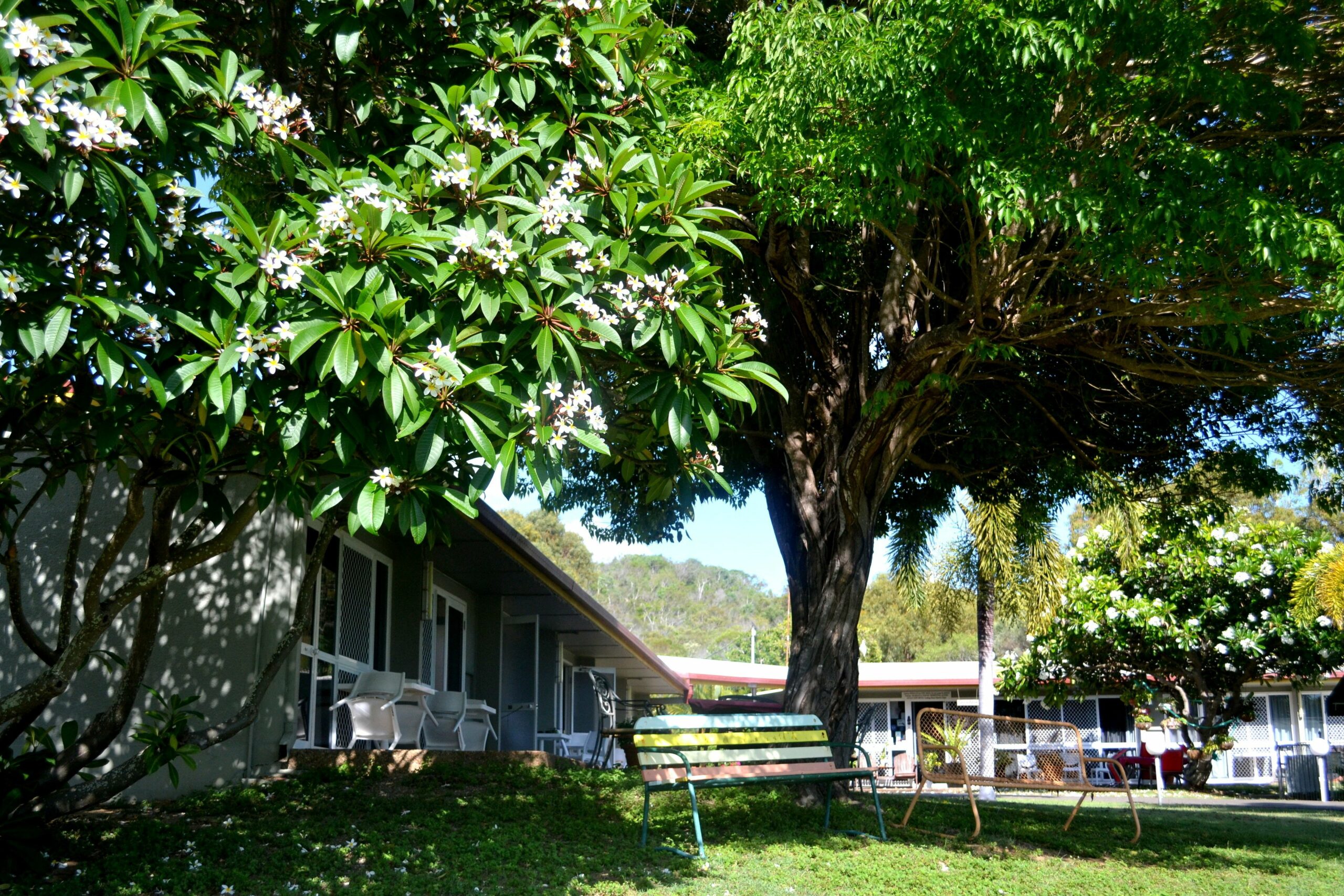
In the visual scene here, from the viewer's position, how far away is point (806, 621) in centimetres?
966

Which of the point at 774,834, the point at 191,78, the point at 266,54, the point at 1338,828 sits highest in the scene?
the point at 266,54

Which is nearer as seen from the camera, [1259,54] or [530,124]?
[530,124]

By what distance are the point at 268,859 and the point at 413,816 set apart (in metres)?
1.38

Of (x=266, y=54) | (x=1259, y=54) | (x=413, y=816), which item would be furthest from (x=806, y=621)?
(x=266, y=54)

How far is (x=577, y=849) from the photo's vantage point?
663 centimetres

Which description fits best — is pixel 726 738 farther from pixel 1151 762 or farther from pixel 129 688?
pixel 1151 762

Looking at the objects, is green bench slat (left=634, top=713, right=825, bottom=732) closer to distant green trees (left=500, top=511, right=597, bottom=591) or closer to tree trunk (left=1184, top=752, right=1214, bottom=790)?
tree trunk (left=1184, top=752, right=1214, bottom=790)

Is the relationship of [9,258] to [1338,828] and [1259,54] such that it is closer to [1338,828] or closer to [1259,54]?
[1259,54]

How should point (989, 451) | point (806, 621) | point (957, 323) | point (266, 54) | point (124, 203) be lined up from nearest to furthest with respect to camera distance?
point (124, 203), point (266, 54), point (957, 323), point (806, 621), point (989, 451)

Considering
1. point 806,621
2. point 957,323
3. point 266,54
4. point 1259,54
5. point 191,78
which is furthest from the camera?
point 806,621

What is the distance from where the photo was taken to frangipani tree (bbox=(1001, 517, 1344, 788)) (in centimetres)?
2092

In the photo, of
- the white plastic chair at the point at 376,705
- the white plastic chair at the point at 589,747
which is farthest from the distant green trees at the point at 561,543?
the white plastic chair at the point at 376,705

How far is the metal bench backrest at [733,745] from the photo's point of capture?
22.8ft

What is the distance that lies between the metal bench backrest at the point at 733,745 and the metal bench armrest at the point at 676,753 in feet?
0.04
